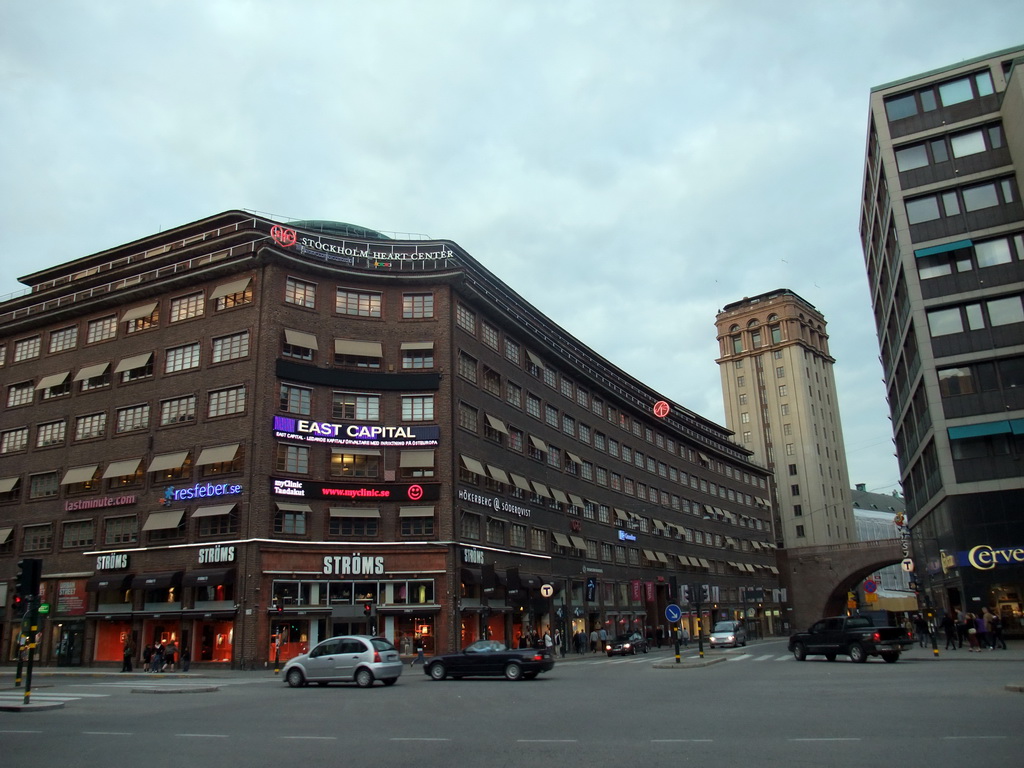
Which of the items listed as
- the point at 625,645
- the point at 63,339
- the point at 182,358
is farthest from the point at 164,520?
the point at 625,645

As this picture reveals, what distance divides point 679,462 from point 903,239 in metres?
43.9

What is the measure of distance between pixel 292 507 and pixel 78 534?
1513cm

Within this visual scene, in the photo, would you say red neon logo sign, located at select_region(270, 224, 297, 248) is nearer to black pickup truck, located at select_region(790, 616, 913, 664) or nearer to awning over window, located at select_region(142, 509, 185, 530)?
awning over window, located at select_region(142, 509, 185, 530)

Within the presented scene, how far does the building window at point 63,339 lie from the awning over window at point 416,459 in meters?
23.8

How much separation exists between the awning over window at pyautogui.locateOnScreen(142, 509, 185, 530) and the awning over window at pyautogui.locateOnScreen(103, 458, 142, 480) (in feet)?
11.3

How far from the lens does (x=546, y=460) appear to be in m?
60.0

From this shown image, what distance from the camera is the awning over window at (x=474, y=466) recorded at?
4694 cm

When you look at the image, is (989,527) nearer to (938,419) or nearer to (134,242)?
(938,419)

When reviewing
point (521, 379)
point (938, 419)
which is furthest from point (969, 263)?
point (521, 379)

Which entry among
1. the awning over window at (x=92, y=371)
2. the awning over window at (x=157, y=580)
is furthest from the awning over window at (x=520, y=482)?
the awning over window at (x=92, y=371)

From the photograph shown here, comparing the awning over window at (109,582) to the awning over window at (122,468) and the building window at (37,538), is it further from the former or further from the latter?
the awning over window at (122,468)

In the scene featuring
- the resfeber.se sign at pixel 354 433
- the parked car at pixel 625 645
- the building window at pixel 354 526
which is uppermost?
the resfeber.se sign at pixel 354 433

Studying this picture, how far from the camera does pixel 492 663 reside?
92.1ft

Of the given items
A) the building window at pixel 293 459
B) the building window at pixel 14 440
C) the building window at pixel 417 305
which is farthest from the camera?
the building window at pixel 14 440
